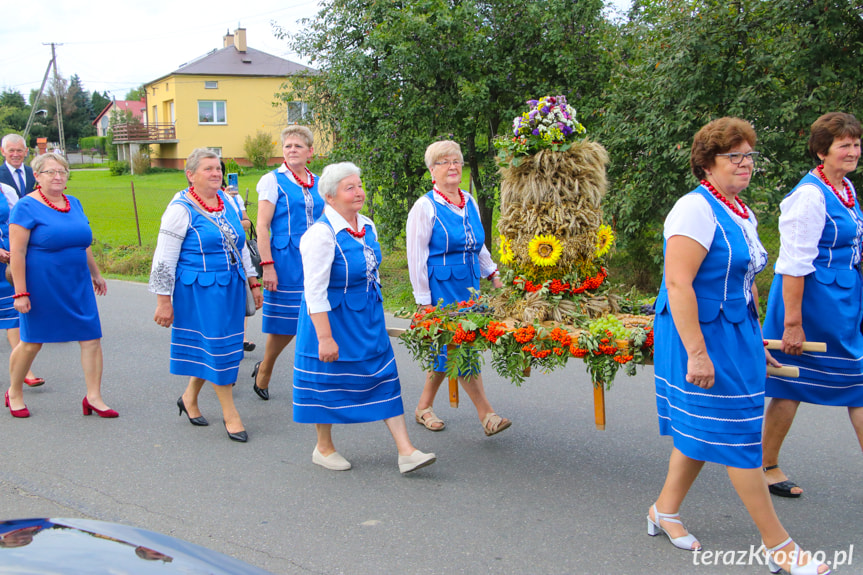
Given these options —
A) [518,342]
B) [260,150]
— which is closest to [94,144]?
→ [260,150]

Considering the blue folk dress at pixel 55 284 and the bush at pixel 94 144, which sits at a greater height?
the bush at pixel 94 144

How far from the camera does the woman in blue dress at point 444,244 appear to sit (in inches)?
202

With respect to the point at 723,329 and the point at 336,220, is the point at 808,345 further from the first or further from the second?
the point at 336,220

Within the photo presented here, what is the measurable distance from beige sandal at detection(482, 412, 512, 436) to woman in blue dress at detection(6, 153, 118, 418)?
2926mm

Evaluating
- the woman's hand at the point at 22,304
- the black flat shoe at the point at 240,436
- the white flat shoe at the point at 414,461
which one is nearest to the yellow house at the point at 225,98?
the woman's hand at the point at 22,304

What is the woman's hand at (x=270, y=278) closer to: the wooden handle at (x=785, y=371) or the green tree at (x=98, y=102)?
the wooden handle at (x=785, y=371)

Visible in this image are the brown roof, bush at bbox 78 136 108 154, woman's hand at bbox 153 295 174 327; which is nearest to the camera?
woman's hand at bbox 153 295 174 327

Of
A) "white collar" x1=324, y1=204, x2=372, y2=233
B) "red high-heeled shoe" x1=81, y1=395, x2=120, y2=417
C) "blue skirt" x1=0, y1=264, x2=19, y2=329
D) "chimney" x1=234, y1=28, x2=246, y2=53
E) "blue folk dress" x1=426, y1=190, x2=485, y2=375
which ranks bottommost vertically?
"red high-heeled shoe" x1=81, y1=395, x2=120, y2=417

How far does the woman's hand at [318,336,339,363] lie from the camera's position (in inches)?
175

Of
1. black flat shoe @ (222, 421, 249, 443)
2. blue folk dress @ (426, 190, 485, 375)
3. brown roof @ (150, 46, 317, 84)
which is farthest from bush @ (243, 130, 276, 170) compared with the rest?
blue folk dress @ (426, 190, 485, 375)

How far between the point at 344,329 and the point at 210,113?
4890cm

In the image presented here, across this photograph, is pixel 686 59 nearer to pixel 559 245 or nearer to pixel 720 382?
pixel 559 245

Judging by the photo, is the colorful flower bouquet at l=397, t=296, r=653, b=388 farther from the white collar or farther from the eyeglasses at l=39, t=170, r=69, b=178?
the eyeglasses at l=39, t=170, r=69, b=178

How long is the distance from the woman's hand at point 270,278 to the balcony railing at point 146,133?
160ft
